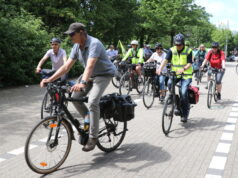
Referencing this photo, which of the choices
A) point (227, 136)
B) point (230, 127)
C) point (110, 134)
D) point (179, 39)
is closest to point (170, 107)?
point (227, 136)

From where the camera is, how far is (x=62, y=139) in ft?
15.1

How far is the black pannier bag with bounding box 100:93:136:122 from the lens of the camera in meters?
5.02

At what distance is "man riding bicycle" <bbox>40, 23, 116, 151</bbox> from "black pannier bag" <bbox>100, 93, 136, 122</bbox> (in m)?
0.27

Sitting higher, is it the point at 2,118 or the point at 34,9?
the point at 34,9

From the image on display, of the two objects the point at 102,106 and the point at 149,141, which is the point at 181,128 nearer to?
the point at 149,141

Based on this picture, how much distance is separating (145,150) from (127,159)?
22.1 inches

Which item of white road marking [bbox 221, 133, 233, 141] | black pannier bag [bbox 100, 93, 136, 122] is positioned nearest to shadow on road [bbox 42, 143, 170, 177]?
black pannier bag [bbox 100, 93, 136, 122]

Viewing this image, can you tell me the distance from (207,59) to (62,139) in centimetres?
696

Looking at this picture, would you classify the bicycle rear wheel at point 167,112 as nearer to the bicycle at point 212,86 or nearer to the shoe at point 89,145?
the shoe at point 89,145

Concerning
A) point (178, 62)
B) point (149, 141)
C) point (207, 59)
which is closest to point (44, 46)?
point (207, 59)

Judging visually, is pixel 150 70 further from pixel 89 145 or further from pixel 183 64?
pixel 89 145

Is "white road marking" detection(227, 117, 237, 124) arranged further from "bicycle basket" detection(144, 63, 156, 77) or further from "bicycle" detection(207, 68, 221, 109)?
"bicycle basket" detection(144, 63, 156, 77)

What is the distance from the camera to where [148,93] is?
973 cm

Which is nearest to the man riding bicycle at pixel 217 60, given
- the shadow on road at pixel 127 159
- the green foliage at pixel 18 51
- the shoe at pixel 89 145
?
the shadow on road at pixel 127 159
